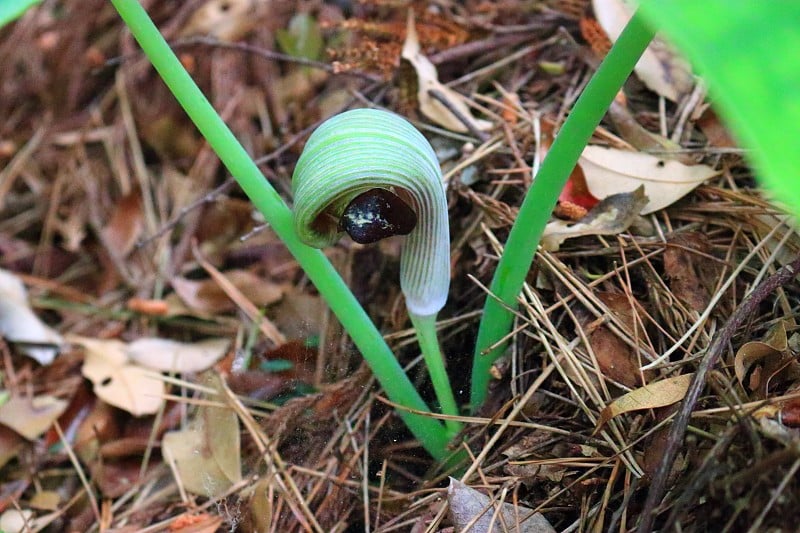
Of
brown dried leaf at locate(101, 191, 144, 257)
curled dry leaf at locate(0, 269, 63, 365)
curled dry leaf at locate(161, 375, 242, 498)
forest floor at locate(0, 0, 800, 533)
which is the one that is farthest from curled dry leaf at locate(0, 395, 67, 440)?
brown dried leaf at locate(101, 191, 144, 257)

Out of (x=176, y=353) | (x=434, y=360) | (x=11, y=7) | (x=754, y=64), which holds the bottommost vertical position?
(x=176, y=353)

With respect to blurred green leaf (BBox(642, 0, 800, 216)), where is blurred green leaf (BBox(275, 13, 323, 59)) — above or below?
below

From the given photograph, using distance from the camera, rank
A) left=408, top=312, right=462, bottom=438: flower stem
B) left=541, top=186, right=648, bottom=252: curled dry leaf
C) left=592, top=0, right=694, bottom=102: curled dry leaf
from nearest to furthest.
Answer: left=408, top=312, right=462, bottom=438: flower stem, left=541, top=186, right=648, bottom=252: curled dry leaf, left=592, top=0, right=694, bottom=102: curled dry leaf

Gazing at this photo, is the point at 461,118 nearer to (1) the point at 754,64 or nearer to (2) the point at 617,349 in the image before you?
(2) the point at 617,349

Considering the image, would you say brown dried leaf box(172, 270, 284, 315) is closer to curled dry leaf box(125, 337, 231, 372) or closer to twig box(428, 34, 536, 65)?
curled dry leaf box(125, 337, 231, 372)

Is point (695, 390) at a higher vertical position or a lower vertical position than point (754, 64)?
lower

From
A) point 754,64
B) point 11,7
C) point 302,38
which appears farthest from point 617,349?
point 302,38
